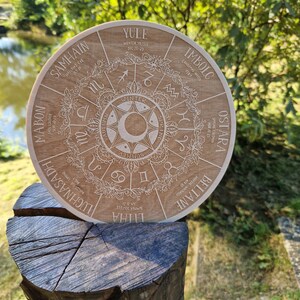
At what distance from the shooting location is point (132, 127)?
1.38 meters

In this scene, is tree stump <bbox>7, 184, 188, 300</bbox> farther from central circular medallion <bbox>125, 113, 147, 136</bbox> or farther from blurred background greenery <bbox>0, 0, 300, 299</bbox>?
blurred background greenery <bbox>0, 0, 300, 299</bbox>

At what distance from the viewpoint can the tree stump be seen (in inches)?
47.4

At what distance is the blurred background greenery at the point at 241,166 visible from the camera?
243cm

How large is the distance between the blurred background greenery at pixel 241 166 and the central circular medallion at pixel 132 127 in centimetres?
134

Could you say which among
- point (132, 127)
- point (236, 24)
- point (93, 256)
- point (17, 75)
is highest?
point (17, 75)

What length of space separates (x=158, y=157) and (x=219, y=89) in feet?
1.35

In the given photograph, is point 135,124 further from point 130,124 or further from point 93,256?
point 93,256

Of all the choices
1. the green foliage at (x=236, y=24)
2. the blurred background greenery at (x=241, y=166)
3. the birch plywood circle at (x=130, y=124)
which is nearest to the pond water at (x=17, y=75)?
the green foliage at (x=236, y=24)

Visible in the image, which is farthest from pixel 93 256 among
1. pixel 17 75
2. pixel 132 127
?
pixel 17 75

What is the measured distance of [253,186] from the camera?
10.9 feet

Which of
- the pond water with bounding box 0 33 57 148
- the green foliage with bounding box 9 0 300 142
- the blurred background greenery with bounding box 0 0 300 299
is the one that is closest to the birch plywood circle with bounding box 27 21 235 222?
the blurred background greenery with bounding box 0 0 300 299

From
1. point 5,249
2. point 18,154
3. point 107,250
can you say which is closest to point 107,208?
point 107,250

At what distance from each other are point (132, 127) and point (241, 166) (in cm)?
250

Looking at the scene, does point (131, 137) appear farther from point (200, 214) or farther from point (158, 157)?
point (200, 214)
